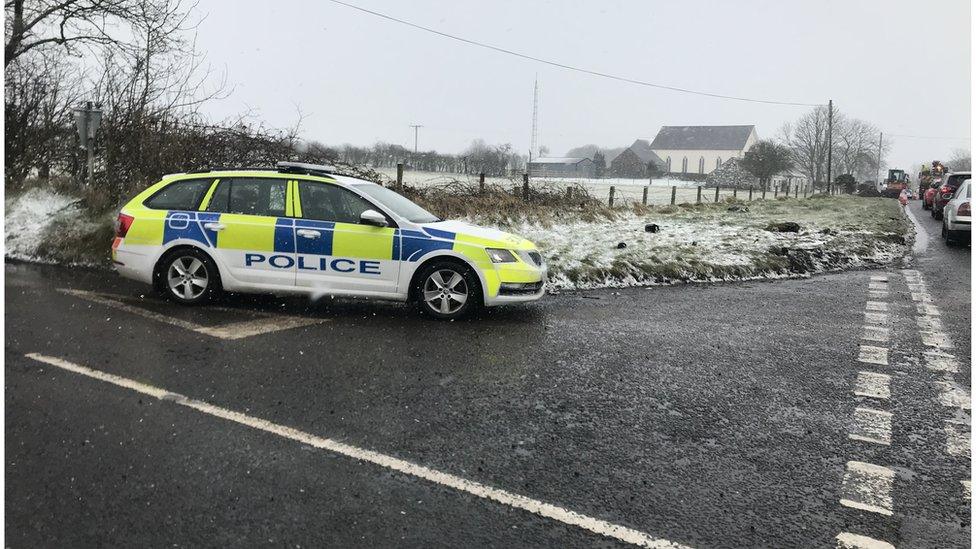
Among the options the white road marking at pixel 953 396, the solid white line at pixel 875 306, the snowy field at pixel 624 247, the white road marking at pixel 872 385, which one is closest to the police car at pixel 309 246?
the snowy field at pixel 624 247

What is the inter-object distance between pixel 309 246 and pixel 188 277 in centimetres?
146

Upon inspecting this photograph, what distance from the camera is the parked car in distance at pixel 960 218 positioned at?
15898 mm

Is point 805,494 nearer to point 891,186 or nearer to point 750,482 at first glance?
point 750,482

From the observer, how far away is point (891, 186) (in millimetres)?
61531

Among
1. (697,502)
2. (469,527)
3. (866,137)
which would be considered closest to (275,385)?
(469,527)

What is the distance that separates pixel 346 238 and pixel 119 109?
10409 mm

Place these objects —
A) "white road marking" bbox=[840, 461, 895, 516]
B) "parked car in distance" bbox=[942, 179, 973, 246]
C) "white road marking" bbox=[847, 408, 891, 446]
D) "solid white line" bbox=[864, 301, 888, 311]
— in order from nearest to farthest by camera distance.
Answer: "white road marking" bbox=[840, 461, 895, 516], "white road marking" bbox=[847, 408, 891, 446], "solid white line" bbox=[864, 301, 888, 311], "parked car in distance" bbox=[942, 179, 973, 246]

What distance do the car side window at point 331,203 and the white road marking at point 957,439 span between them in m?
5.48

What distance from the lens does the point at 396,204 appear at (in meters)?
7.97

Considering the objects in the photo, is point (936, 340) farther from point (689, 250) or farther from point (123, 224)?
point (123, 224)

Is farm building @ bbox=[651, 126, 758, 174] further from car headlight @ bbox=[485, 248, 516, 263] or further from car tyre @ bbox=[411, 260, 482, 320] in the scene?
car tyre @ bbox=[411, 260, 482, 320]

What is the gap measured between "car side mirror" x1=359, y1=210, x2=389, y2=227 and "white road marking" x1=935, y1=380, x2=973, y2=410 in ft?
16.9

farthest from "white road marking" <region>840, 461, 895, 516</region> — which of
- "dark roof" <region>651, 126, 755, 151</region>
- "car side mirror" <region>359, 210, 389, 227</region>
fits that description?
"dark roof" <region>651, 126, 755, 151</region>

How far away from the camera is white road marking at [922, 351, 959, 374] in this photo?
233 inches
